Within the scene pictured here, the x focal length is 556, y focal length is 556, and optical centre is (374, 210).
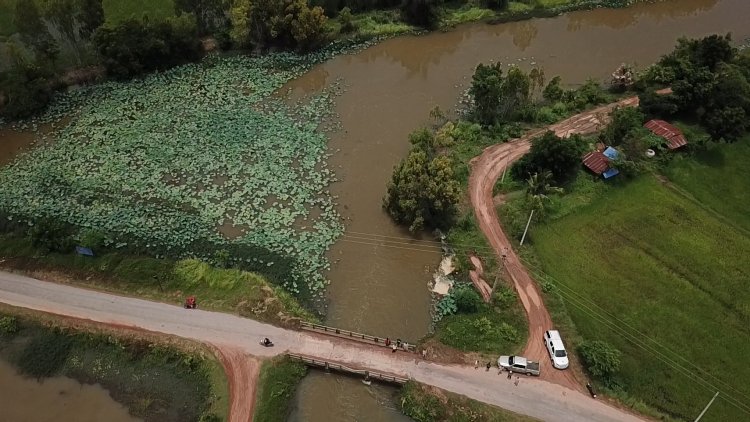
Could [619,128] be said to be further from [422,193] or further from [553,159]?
[422,193]

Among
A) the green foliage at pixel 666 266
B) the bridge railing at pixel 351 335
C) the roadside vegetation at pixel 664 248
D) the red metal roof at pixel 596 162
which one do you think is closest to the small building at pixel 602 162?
the red metal roof at pixel 596 162

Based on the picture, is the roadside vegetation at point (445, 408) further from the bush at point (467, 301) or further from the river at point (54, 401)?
the river at point (54, 401)

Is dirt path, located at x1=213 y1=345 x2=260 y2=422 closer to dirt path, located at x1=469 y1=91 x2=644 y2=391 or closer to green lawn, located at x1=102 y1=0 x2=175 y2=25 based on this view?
dirt path, located at x1=469 y1=91 x2=644 y2=391

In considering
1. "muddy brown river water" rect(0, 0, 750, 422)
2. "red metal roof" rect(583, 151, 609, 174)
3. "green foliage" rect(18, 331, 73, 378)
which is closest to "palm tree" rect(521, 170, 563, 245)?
"red metal roof" rect(583, 151, 609, 174)

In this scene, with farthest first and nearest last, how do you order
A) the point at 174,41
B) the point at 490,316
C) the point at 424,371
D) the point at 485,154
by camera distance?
the point at 174,41 < the point at 485,154 < the point at 490,316 < the point at 424,371

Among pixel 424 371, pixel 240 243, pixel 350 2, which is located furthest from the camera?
pixel 350 2

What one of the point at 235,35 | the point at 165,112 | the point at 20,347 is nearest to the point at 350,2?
the point at 235,35

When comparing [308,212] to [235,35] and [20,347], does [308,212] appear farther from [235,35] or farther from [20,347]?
[235,35]
